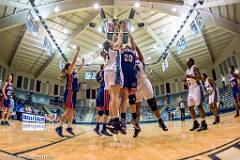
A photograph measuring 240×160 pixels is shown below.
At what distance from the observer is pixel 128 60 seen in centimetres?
370

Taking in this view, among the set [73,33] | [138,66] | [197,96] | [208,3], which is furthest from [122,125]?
[73,33]

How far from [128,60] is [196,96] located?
169 centimetres

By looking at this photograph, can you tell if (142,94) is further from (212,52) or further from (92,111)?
(92,111)

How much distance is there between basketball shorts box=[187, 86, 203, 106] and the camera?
438cm

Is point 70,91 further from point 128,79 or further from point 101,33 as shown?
point 101,33

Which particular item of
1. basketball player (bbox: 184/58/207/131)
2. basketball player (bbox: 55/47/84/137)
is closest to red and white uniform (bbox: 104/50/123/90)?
basketball player (bbox: 55/47/84/137)

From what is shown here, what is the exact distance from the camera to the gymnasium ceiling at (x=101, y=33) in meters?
12.4

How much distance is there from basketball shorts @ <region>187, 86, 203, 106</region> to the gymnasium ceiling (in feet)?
27.1

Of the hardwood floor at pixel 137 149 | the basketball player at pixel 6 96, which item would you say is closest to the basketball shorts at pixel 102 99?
the hardwood floor at pixel 137 149

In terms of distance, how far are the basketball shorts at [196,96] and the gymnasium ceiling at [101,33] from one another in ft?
27.1

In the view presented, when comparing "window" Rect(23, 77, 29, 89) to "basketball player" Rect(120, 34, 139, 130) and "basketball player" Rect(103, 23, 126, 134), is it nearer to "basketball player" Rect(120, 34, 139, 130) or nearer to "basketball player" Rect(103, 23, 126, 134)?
"basketball player" Rect(120, 34, 139, 130)

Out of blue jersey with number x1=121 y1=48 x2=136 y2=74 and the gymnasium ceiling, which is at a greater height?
the gymnasium ceiling

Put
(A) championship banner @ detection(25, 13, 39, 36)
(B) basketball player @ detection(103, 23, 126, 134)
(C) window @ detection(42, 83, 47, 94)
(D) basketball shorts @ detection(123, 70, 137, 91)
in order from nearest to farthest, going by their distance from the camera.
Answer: (B) basketball player @ detection(103, 23, 126, 134)
(D) basketball shorts @ detection(123, 70, 137, 91)
(A) championship banner @ detection(25, 13, 39, 36)
(C) window @ detection(42, 83, 47, 94)

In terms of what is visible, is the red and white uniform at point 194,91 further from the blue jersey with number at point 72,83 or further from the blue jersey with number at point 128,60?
the blue jersey with number at point 72,83
